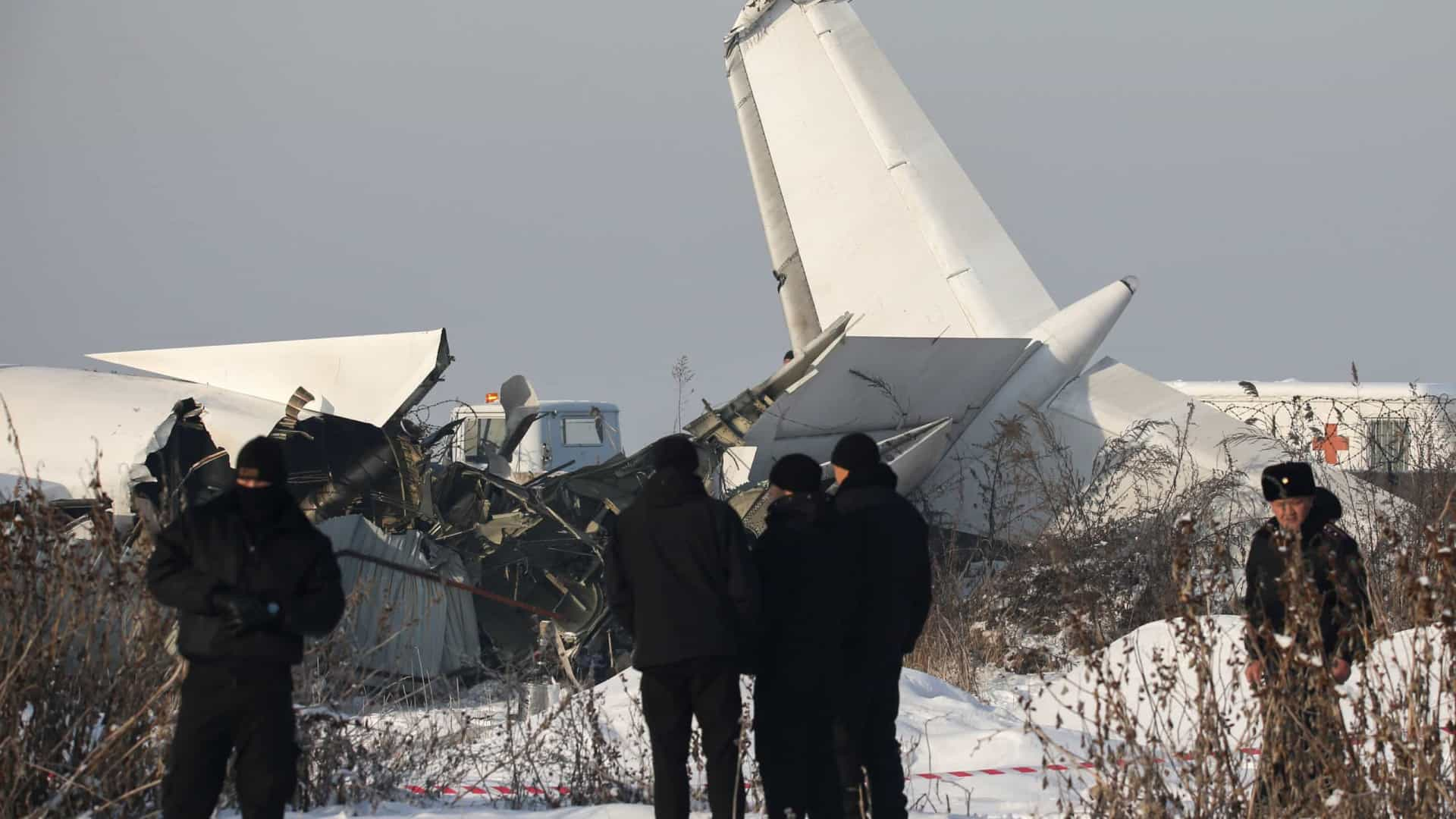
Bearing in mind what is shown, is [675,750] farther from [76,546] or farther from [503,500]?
[503,500]

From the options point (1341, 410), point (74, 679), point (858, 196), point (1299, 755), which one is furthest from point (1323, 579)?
point (1341, 410)

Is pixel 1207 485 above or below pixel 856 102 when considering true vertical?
below

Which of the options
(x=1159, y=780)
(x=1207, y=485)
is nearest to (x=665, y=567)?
(x=1159, y=780)

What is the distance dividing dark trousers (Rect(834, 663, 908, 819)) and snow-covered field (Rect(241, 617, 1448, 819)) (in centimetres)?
50

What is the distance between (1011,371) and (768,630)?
1019 centimetres

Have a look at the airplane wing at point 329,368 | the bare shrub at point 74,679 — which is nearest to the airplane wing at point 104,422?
the airplane wing at point 329,368

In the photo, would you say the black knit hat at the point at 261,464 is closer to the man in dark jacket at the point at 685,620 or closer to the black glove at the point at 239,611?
the black glove at the point at 239,611

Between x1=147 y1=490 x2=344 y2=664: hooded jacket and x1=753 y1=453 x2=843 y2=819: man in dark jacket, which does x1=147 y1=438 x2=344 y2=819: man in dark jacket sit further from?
x1=753 y1=453 x2=843 y2=819: man in dark jacket

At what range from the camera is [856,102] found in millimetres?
18438

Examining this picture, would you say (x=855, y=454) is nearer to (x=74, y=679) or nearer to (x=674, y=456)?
(x=674, y=456)

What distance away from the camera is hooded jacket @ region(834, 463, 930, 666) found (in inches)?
216

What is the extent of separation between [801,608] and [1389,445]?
1293cm

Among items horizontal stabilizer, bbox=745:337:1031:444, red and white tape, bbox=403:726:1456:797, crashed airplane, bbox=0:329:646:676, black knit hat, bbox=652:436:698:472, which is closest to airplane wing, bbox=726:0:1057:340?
horizontal stabilizer, bbox=745:337:1031:444

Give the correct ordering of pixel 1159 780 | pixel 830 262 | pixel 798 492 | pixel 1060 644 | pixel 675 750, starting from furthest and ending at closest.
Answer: pixel 830 262
pixel 1060 644
pixel 798 492
pixel 675 750
pixel 1159 780
